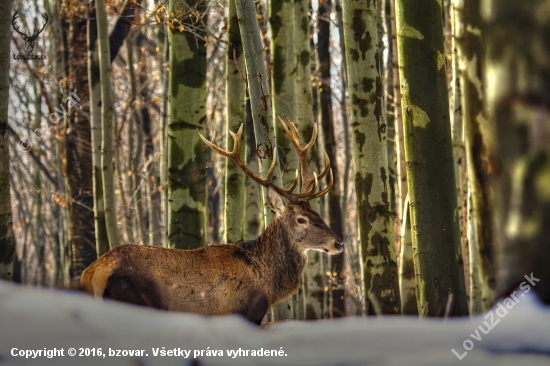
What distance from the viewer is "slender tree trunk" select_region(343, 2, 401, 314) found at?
22.8 ft

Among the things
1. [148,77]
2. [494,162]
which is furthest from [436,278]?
[148,77]

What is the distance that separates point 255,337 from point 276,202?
14.6ft

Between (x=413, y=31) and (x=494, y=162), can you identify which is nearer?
(x=494, y=162)

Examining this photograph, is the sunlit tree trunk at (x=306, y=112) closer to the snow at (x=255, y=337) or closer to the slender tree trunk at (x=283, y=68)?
the slender tree trunk at (x=283, y=68)

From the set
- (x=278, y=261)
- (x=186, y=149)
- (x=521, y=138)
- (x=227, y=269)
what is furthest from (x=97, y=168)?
(x=521, y=138)

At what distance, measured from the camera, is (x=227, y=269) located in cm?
640

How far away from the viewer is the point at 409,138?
597 centimetres

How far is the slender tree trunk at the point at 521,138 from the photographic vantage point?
8.36 ft

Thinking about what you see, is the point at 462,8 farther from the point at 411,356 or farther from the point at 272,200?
the point at 272,200

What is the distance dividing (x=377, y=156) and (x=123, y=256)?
110 inches

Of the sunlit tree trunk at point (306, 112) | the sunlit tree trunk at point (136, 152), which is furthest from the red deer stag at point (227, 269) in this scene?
the sunlit tree trunk at point (136, 152)

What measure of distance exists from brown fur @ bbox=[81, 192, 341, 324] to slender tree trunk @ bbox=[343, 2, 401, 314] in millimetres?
412

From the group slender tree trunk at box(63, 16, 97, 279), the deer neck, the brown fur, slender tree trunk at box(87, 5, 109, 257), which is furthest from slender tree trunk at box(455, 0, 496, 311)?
slender tree trunk at box(63, 16, 97, 279)

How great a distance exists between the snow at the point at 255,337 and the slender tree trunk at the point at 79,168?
11.4 metres
